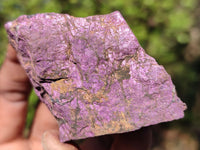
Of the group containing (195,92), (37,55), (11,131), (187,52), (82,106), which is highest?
(37,55)

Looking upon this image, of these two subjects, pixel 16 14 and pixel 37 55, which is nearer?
pixel 37 55

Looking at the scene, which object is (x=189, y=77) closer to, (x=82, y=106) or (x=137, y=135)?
(x=137, y=135)

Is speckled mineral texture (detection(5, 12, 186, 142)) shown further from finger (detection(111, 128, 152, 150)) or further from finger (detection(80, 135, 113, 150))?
finger (detection(80, 135, 113, 150))

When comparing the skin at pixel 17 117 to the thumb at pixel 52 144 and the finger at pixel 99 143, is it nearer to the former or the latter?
the finger at pixel 99 143

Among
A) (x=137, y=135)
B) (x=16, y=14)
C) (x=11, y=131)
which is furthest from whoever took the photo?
(x=16, y=14)

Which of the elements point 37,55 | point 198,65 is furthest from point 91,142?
point 198,65

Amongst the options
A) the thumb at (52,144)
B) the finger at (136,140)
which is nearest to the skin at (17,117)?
the finger at (136,140)

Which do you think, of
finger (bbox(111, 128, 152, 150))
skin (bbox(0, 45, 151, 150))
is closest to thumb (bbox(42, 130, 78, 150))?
finger (bbox(111, 128, 152, 150))

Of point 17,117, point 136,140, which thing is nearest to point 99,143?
point 136,140

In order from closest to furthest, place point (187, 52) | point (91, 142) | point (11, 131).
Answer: point (91, 142) < point (11, 131) < point (187, 52)
